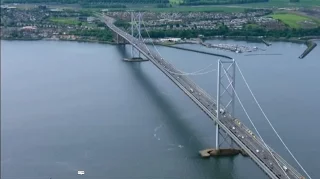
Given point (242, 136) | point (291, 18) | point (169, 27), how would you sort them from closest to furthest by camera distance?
1. point (242, 136)
2. point (169, 27)
3. point (291, 18)

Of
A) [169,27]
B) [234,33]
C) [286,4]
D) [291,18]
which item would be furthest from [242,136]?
[286,4]

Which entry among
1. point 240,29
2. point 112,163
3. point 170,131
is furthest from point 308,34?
point 112,163

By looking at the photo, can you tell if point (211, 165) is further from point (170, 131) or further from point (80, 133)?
point (80, 133)

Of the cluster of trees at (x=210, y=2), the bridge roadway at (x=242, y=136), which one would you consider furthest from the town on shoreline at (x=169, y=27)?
the bridge roadway at (x=242, y=136)

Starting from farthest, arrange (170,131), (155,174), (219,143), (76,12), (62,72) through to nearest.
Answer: (76,12) → (62,72) → (170,131) → (219,143) → (155,174)

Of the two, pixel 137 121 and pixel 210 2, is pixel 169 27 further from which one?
pixel 137 121

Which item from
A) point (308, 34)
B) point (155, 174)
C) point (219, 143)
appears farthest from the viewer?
point (308, 34)
